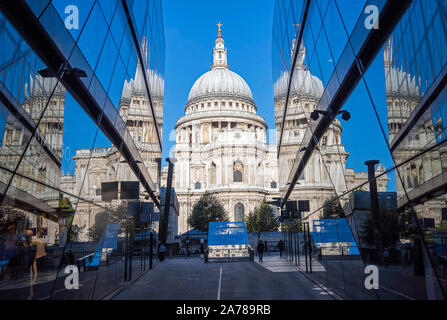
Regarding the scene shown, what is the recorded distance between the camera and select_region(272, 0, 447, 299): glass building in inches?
161

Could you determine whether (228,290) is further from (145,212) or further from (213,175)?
(213,175)

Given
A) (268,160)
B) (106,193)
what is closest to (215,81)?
(268,160)

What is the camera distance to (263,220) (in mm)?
62031

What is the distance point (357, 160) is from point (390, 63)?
2.17 metres

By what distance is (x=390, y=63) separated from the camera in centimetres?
544

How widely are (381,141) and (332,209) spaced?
3.95 metres

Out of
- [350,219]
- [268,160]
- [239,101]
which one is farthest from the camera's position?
[239,101]

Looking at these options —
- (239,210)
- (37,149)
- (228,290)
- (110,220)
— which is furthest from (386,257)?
(239,210)

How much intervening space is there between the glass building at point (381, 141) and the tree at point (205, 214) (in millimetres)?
49703

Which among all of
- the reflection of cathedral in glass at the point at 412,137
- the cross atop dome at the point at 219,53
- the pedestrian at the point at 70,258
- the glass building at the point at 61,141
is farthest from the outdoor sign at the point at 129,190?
the cross atop dome at the point at 219,53

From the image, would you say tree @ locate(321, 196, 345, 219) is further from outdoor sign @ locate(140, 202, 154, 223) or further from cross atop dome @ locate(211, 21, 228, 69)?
cross atop dome @ locate(211, 21, 228, 69)

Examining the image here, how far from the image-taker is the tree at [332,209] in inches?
349

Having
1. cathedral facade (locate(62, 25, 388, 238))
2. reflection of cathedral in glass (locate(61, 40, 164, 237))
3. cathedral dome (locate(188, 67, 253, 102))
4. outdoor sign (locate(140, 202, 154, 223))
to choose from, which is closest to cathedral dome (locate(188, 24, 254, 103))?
cathedral dome (locate(188, 67, 253, 102))
